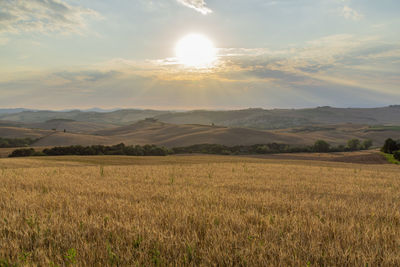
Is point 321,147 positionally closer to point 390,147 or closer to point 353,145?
point 353,145

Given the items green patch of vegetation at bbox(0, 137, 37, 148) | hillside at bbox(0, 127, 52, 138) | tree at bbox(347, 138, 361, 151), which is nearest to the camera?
tree at bbox(347, 138, 361, 151)

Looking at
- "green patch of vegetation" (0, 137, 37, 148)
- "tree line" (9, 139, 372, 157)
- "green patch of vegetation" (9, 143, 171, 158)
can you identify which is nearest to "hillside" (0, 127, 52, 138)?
"green patch of vegetation" (0, 137, 37, 148)

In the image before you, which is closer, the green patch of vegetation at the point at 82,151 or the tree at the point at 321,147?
the green patch of vegetation at the point at 82,151

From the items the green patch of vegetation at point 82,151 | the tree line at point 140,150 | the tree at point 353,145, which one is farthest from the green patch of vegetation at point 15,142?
the tree at point 353,145

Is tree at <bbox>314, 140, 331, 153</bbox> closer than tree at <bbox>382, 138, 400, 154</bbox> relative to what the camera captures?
No

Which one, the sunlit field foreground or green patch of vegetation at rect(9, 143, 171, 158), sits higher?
the sunlit field foreground

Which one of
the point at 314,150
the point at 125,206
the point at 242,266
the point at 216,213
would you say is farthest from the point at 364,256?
the point at 314,150

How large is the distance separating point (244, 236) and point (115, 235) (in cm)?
229

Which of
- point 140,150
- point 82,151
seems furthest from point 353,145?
point 82,151

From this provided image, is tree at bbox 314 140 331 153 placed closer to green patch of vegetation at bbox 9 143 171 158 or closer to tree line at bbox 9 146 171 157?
green patch of vegetation at bbox 9 143 171 158

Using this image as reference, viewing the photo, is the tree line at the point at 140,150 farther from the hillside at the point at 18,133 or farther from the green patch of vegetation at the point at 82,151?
the hillside at the point at 18,133

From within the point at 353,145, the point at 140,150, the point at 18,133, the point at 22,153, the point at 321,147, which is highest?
the point at 18,133

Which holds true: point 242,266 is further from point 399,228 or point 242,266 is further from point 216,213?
point 399,228

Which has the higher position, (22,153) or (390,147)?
(390,147)
